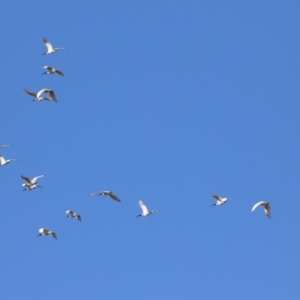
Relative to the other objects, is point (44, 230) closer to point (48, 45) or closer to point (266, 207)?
point (48, 45)

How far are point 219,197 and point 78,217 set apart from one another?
8.81 metres

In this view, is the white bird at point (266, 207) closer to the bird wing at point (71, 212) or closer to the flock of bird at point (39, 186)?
the flock of bird at point (39, 186)

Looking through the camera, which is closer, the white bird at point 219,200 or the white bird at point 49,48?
the white bird at point 49,48

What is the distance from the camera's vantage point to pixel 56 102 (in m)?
67.0

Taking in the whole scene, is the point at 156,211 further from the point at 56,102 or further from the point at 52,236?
the point at 56,102

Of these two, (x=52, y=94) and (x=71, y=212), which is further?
(x=71, y=212)

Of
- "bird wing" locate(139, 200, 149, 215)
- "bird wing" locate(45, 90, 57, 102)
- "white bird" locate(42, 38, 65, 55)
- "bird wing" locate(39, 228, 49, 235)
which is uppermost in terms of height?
"white bird" locate(42, 38, 65, 55)

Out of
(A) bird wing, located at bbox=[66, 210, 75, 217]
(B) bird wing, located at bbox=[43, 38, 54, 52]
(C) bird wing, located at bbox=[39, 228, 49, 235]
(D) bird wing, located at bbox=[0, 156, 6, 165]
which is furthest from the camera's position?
(D) bird wing, located at bbox=[0, 156, 6, 165]

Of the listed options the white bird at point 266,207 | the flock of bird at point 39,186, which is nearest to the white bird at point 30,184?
the flock of bird at point 39,186

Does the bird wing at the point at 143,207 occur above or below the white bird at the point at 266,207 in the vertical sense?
above

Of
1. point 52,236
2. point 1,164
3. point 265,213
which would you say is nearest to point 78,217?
point 52,236

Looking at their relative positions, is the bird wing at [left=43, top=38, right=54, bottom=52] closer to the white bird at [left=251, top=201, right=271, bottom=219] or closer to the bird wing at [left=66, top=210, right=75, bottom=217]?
the bird wing at [left=66, top=210, right=75, bottom=217]

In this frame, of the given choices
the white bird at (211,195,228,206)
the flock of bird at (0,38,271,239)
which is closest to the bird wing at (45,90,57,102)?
the flock of bird at (0,38,271,239)

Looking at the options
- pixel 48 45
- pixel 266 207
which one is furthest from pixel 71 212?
pixel 266 207
